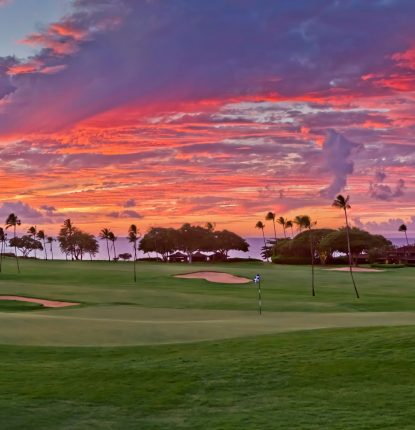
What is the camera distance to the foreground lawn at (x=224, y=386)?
13.0m

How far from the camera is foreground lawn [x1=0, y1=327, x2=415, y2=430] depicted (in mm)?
13016

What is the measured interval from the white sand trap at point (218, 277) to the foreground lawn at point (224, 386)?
209 feet

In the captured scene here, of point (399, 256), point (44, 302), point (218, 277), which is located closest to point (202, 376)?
point (44, 302)

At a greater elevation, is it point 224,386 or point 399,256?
point 224,386

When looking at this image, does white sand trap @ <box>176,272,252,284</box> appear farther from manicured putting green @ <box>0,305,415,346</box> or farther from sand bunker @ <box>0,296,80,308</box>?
manicured putting green @ <box>0,305,415,346</box>

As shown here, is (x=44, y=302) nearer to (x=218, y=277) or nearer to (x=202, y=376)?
(x=202, y=376)

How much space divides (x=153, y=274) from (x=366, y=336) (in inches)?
3137

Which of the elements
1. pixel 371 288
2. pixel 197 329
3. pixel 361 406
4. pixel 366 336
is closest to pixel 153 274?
pixel 371 288

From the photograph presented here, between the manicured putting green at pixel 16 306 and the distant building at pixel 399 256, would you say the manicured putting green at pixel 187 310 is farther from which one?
the distant building at pixel 399 256

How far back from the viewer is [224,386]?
52.0ft

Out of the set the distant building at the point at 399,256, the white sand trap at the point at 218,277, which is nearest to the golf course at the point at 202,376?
the white sand trap at the point at 218,277

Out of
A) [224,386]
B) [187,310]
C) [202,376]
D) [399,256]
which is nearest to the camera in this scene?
[224,386]

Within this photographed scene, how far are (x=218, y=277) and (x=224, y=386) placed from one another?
7401 cm

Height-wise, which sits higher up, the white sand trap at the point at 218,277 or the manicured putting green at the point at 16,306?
the manicured putting green at the point at 16,306
